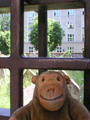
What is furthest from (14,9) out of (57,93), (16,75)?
(57,93)

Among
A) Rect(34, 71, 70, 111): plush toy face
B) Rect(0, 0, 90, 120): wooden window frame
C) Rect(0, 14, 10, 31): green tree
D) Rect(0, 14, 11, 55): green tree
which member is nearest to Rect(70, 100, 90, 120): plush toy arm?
Rect(34, 71, 70, 111): plush toy face

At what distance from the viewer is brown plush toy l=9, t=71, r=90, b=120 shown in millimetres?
916

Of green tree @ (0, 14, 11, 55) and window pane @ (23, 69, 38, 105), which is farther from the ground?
green tree @ (0, 14, 11, 55)

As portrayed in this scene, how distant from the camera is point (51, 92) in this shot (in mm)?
914

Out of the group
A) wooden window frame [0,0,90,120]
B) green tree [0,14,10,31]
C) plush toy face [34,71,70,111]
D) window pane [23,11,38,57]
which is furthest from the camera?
green tree [0,14,10,31]

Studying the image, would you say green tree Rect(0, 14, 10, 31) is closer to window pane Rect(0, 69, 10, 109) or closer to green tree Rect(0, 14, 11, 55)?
green tree Rect(0, 14, 11, 55)

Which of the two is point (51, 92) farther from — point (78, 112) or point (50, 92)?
point (78, 112)

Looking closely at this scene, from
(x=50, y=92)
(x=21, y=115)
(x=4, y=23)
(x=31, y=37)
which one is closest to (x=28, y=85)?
(x=21, y=115)

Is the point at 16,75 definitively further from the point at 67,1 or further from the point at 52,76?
the point at 67,1

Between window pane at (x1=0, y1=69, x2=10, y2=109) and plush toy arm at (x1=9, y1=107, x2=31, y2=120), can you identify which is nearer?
plush toy arm at (x1=9, y1=107, x2=31, y2=120)

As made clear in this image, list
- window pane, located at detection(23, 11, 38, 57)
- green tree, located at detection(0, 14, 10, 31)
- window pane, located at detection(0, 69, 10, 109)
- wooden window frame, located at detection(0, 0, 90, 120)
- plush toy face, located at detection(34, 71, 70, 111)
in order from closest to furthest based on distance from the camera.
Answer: plush toy face, located at detection(34, 71, 70, 111) → wooden window frame, located at detection(0, 0, 90, 120) → window pane, located at detection(0, 69, 10, 109) → window pane, located at detection(23, 11, 38, 57) → green tree, located at detection(0, 14, 10, 31)

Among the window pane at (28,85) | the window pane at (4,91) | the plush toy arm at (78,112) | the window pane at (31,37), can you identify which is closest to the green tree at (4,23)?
the window pane at (31,37)

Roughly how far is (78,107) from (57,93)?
6.9 inches

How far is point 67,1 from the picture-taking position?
4.07ft
